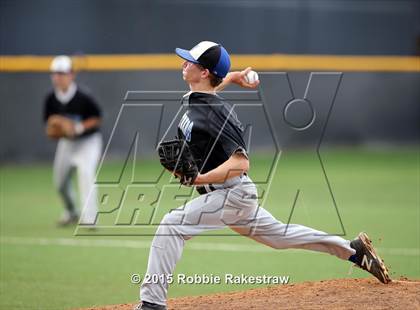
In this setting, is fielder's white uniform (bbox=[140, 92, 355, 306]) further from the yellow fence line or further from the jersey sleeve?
the yellow fence line

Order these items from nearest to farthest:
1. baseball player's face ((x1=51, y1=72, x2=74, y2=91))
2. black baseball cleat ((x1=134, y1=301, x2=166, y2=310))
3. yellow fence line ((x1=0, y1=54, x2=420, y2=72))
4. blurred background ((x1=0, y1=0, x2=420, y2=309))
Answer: black baseball cleat ((x1=134, y1=301, x2=166, y2=310)) → baseball player's face ((x1=51, y1=72, x2=74, y2=91)) → blurred background ((x1=0, y1=0, x2=420, y2=309)) → yellow fence line ((x1=0, y1=54, x2=420, y2=72))

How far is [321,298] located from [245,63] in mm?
13003

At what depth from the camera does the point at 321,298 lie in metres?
6.94

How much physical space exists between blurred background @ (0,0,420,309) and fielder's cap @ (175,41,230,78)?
7444mm

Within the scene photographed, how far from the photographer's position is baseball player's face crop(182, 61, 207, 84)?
6711 mm

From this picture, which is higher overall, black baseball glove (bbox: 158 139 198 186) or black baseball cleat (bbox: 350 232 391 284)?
black baseball glove (bbox: 158 139 198 186)

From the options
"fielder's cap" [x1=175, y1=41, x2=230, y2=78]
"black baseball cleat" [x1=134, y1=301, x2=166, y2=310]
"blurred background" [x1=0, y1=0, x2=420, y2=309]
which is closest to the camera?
"black baseball cleat" [x1=134, y1=301, x2=166, y2=310]

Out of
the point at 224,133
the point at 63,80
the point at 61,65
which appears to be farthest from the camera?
the point at 63,80

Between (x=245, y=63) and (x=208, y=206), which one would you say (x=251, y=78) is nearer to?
(x=208, y=206)

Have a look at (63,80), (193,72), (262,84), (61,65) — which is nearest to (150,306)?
(193,72)

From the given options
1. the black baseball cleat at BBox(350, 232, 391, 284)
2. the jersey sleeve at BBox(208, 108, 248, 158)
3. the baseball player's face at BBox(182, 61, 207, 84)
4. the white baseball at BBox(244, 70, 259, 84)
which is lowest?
the black baseball cleat at BBox(350, 232, 391, 284)

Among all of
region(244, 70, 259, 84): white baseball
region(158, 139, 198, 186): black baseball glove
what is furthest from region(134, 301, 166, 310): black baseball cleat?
region(244, 70, 259, 84): white baseball

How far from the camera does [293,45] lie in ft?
68.2

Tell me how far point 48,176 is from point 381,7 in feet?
30.5
